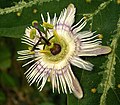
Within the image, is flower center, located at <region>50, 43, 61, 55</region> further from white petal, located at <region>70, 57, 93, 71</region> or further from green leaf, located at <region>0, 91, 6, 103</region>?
green leaf, located at <region>0, 91, 6, 103</region>

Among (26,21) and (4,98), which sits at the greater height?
(26,21)

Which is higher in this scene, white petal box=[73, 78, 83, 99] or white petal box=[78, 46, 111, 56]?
white petal box=[78, 46, 111, 56]

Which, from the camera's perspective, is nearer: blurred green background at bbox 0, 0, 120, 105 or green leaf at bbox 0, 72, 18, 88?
blurred green background at bbox 0, 0, 120, 105

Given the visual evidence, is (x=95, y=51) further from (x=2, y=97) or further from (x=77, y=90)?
(x=2, y=97)

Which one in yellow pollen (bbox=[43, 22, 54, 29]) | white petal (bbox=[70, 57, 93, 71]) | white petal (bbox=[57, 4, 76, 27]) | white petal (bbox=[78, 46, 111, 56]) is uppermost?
white petal (bbox=[57, 4, 76, 27])

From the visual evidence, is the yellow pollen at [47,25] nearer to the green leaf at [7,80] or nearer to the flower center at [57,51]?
the flower center at [57,51]

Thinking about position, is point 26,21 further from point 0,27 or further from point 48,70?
point 48,70

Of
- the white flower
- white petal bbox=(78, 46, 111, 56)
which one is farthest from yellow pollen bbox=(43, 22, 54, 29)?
white petal bbox=(78, 46, 111, 56)

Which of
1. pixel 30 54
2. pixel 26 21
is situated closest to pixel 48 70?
pixel 30 54
